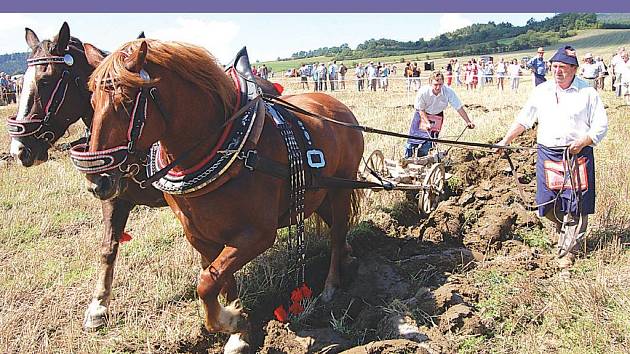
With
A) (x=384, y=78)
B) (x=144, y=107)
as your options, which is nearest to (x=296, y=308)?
(x=144, y=107)

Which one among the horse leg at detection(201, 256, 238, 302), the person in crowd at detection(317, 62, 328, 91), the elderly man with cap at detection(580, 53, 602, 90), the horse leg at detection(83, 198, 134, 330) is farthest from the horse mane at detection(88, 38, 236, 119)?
the person in crowd at detection(317, 62, 328, 91)

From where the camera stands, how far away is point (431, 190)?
635 centimetres

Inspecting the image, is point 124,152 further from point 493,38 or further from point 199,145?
point 493,38

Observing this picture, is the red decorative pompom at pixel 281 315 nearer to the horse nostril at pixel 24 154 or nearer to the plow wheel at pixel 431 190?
the horse nostril at pixel 24 154

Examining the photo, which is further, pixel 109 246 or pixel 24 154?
pixel 109 246

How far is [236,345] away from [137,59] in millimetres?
1963

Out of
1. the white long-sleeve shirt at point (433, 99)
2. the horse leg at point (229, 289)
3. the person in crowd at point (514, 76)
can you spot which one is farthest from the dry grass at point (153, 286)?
the person in crowd at point (514, 76)

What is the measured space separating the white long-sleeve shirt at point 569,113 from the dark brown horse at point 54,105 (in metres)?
3.27

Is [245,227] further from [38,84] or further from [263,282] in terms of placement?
[38,84]

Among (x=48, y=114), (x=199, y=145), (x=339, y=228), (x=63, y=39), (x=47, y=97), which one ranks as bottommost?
(x=339, y=228)

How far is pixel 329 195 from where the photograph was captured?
507cm

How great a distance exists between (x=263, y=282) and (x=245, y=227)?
125cm

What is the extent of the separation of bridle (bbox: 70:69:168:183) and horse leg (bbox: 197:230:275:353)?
812mm

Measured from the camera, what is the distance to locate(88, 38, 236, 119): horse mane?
9.39 ft
